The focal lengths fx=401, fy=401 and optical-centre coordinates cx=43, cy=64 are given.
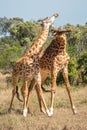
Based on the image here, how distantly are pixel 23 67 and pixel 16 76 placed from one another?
17.0 inches

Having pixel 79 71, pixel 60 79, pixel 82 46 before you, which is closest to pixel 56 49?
pixel 60 79

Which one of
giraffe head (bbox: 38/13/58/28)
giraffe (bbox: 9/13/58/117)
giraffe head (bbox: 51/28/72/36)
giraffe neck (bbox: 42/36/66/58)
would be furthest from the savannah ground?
giraffe head (bbox: 38/13/58/28)

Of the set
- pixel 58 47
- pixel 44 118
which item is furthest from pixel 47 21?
pixel 44 118

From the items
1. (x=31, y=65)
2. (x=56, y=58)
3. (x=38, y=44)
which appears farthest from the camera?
(x=38, y=44)

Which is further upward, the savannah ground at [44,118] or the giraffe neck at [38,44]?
the giraffe neck at [38,44]

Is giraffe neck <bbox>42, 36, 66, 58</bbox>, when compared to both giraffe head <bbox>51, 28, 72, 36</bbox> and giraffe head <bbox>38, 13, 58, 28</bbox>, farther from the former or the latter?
giraffe head <bbox>38, 13, 58, 28</bbox>

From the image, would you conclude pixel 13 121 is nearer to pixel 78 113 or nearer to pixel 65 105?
pixel 78 113

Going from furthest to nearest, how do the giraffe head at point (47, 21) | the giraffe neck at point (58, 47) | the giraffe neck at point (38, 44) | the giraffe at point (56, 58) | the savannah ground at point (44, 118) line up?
1. the giraffe head at point (47, 21)
2. the giraffe neck at point (38, 44)
3. the giraffe neck at point (58, 47)
4. the giraffe at point (56, 58)
5. the savannah ground at point (44, 118)

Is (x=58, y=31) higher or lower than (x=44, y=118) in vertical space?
higher

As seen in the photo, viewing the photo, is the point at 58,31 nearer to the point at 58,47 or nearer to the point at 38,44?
the point at 58,47

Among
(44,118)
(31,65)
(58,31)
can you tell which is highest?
(58,31)

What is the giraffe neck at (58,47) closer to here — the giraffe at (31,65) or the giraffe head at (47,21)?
Result: the giraffe at (31,65)

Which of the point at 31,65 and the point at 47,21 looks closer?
the point at 31,65

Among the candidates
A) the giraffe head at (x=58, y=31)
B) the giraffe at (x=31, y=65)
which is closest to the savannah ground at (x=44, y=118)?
the giraffe at (x=31, y=65)
